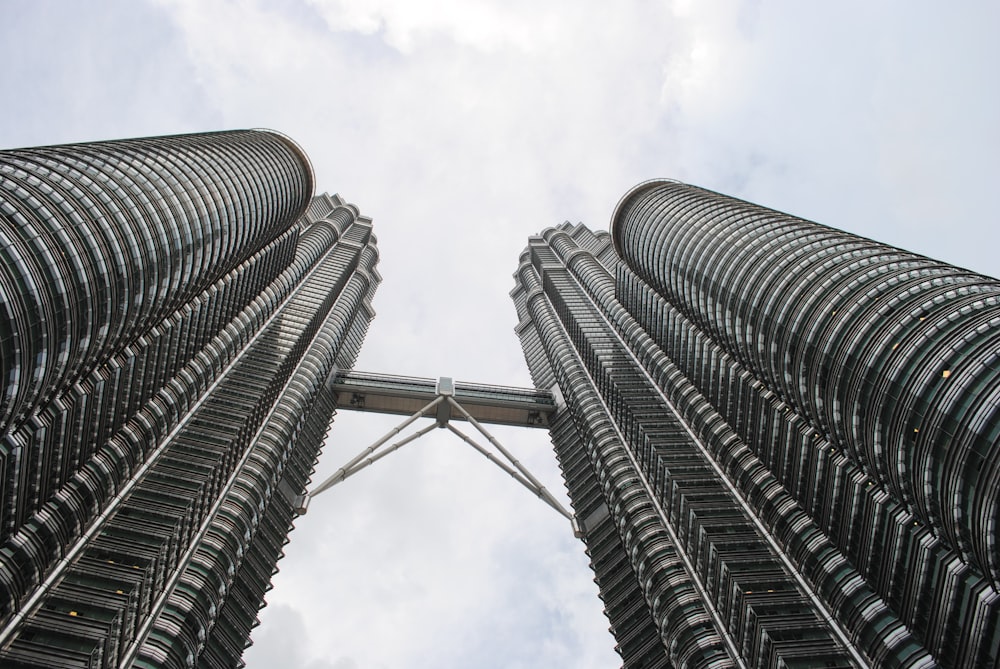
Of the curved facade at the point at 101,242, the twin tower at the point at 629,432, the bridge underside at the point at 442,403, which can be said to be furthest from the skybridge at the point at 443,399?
the curved facade at the point at 101,242

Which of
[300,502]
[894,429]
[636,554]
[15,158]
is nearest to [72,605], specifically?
[15,158]

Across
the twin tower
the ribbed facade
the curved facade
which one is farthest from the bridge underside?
the curved facade

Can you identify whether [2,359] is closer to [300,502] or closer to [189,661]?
[189,661]

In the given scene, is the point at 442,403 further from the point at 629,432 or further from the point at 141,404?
the point at 141,404

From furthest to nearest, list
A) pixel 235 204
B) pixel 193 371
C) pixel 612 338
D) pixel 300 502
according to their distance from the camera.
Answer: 1. pixel 612 338
2. pixel 300 502
3. pixel 193 371
4. pixel 235 204

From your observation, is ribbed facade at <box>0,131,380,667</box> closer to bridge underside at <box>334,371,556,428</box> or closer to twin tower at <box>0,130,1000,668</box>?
twin tower at <box>0,130,1000,668</box>

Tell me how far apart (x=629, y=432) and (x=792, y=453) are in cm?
2773

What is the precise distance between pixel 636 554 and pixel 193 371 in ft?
177

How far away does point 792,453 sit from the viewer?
67250 millimetres

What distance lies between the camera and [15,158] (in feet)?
156

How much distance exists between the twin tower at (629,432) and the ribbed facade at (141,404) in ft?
0.83

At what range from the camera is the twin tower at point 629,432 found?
43.4m

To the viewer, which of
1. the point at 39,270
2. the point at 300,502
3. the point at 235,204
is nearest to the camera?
the point at 39,270

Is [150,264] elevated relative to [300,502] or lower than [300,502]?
lower
